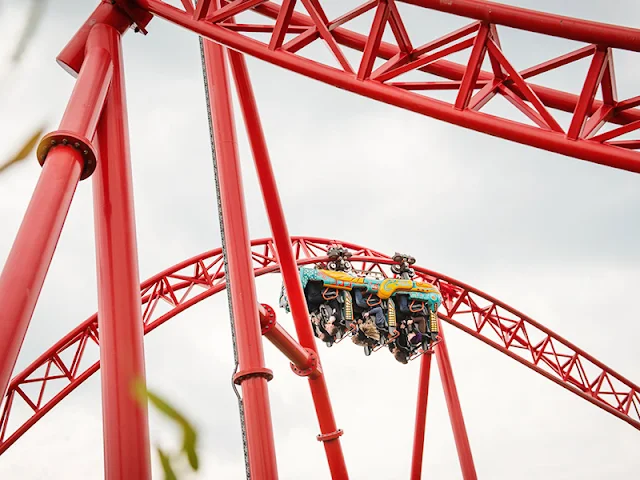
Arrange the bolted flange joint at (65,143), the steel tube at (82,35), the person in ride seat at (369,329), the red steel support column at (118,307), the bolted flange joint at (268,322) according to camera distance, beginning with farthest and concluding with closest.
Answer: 1. the person in ride seat at (369,329)
2. the bolted flange joint at (268,322)
3. the steel tube at (82,35)
4. the bolted flange joint at (65,143)
5. the red steel support column at (118,307)

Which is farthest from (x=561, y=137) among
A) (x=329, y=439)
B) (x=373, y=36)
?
(x=329, y=439)

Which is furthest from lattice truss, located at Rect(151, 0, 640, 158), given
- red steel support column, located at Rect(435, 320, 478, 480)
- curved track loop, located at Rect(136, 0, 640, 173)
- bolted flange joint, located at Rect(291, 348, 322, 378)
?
red steel support column, located at Rect(435, 320, 478, 480)

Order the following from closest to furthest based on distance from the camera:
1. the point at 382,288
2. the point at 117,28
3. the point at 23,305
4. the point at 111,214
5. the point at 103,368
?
the point at 23,305 → the point at 103,368 → the point at 111,214 → the point at 117,28 → the point at 382,288

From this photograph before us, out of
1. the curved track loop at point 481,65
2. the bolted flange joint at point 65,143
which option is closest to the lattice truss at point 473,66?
the curved track loop at point 481,65

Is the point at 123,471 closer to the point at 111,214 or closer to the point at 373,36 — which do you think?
the point at 111,214

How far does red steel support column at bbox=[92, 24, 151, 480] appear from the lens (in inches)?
154

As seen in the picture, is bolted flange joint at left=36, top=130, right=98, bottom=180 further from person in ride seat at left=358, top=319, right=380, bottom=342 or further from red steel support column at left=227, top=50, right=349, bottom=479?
person in ride seat at left=358, top=319, right=380, bottom=342

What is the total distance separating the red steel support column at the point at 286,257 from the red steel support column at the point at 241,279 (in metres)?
0.39

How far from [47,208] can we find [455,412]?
10.4 meters

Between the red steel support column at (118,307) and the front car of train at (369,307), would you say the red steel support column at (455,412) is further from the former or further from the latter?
the red steel support column at (118,307)

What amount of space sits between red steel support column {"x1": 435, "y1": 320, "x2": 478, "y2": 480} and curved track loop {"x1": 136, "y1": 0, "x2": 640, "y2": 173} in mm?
8211

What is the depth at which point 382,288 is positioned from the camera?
12.4 meters

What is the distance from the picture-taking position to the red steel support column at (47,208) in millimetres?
3488

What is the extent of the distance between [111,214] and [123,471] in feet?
4.89
